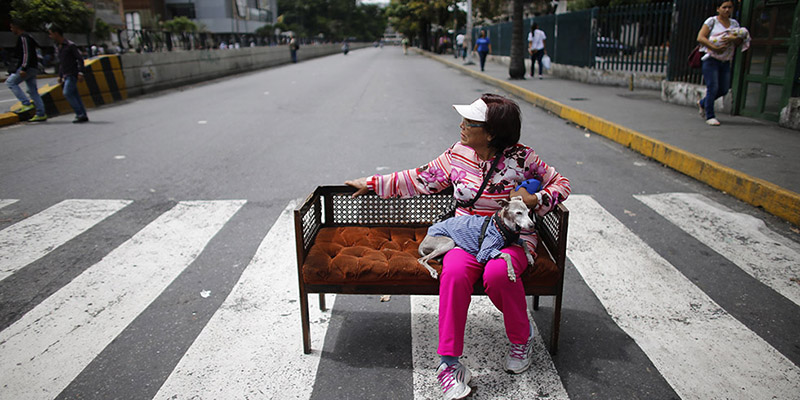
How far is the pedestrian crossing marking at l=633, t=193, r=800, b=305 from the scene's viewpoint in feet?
12.8

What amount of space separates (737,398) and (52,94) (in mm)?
13826

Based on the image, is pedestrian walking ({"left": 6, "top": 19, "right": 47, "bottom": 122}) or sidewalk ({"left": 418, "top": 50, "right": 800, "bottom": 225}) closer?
sidewalk ({"left": 418, "top": 50, "right": 800, "bottom": 225})

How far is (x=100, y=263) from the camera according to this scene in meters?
4.22

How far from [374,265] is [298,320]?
0.80 meters

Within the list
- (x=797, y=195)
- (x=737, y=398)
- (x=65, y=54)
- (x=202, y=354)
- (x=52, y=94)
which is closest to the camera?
(x=737, y=398)

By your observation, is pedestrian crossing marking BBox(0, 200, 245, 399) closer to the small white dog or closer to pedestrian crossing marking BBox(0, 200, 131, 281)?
pedestrian crossing marking BBox(0, 200, 131, 281)

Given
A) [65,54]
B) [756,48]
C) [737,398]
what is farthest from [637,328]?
[65,54]

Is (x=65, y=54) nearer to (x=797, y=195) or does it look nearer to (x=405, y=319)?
(x=405, y=319)

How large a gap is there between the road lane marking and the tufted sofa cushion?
446 mm

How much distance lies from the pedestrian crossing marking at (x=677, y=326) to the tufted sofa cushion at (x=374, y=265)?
80 cm

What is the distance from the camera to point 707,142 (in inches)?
298

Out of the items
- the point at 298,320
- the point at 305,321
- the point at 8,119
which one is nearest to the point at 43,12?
the point at 8,119

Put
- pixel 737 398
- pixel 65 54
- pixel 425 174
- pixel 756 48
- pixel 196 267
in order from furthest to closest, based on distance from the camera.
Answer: pixel 65 54, pixel 756 48, pixel 196 267, pixel 425 174, pixel 737 398

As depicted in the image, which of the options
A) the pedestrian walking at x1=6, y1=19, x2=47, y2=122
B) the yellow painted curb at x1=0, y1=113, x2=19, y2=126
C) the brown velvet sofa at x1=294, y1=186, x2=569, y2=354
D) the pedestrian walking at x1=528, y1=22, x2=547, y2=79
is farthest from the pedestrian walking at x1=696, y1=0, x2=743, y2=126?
the yellow painted curb at x1=0, y1=113, x2=19, y2=126
